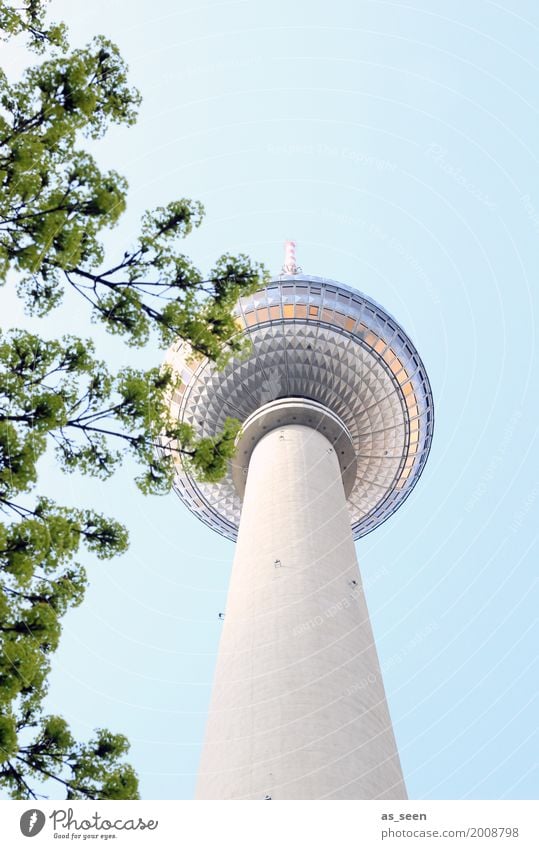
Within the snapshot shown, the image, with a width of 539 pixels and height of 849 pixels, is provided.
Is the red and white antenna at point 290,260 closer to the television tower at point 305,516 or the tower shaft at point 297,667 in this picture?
the television tower at point 305,516

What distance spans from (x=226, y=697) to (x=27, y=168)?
1424cm

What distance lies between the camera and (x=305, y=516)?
76.8 feet

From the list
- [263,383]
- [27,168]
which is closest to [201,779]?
[27,168]

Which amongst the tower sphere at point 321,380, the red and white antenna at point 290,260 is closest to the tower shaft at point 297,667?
the tower sphere at point 321,380

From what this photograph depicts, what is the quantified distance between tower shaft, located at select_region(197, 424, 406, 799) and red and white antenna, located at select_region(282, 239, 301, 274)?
16.2 metres

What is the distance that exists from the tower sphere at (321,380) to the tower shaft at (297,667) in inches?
190

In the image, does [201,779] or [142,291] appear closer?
[142,291]

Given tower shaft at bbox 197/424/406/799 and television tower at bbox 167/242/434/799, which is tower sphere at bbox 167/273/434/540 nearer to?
television tower at bbox 167/242/434/799

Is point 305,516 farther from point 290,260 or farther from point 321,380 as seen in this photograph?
point 290,260

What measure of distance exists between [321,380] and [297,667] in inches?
606

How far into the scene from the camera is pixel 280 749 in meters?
16.4

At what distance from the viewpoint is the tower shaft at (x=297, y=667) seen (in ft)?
53.4
